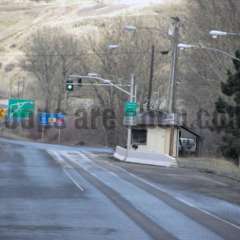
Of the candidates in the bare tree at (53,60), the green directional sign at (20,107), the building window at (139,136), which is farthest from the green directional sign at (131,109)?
the bare tree at (53,60)

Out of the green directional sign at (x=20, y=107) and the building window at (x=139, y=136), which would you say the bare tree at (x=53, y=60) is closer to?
the green directional sign at (x=20, y=107)

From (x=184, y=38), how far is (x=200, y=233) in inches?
2381

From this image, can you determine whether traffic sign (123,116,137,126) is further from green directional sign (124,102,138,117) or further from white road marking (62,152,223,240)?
white road marking (62,152,223,240)

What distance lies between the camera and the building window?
64.0m

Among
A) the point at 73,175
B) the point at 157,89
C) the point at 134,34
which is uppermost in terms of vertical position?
the point at 134,34

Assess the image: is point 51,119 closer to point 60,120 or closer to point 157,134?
point 60,120

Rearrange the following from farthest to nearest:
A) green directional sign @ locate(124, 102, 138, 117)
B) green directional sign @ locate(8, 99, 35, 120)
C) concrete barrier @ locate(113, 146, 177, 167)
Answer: green directional sign @ locate(8, 99, 35, 120) < green directional sign @ locate(124, 102, 138, 117) < concrete barrier @ locate(113, 146, 177, 167)

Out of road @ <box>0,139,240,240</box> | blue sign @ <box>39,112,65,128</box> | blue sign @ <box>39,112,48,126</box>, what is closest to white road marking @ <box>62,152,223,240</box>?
road @ <box>0,139,240,240</box>

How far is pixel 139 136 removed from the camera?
212 feet

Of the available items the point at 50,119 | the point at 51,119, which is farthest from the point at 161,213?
the point at 50,119

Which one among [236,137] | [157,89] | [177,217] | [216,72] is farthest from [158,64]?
[177,217]

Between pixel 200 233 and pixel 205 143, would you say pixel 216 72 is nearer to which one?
pixel 205 143

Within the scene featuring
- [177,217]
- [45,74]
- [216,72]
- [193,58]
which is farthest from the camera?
[45,74]

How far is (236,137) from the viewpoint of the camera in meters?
49.7
